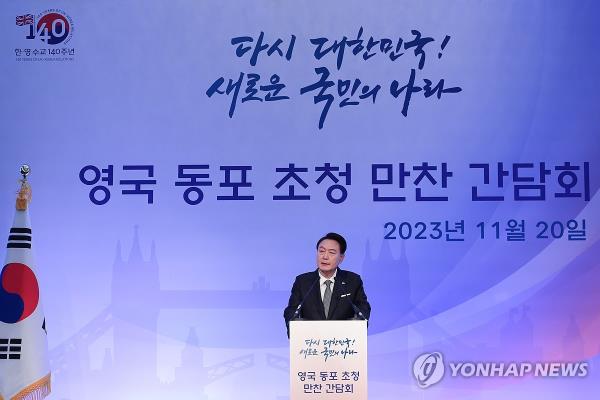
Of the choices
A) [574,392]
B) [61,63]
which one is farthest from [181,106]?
[574,392]

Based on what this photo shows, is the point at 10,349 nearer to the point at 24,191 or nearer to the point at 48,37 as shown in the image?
the point at 24,191

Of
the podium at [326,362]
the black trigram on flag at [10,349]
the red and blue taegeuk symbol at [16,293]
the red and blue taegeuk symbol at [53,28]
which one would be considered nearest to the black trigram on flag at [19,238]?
the red and blue taegeuk symbol at [16,293]

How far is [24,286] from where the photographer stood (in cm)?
533

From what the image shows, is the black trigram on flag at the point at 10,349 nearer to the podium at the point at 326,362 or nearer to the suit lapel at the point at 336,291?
the suit lapel at the point at 336,291

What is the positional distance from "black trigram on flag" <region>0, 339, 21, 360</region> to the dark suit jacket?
194 centimetres

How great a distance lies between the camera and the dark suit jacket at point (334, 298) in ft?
14.2

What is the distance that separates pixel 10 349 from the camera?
17.2 feet

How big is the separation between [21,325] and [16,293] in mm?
209

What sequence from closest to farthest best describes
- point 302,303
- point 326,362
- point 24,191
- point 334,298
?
1. point 326,362
2. point 302,303
3. point 334,298
4. point 24,191

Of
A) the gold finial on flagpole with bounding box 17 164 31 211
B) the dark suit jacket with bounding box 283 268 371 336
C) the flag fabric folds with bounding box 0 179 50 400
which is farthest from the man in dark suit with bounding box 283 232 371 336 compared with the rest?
the gold finial on flagpole with bounding box 17 164 31 211

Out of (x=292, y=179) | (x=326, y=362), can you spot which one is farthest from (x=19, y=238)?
(x=326, y=362)

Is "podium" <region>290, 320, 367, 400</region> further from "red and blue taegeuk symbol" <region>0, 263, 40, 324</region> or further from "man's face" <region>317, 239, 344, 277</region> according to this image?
"red and blue taegeuk symbol" <region>0, 263, 40, 324</region>

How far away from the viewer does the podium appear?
12.2 feet

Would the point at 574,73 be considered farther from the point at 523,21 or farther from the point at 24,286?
the point at 24,286
